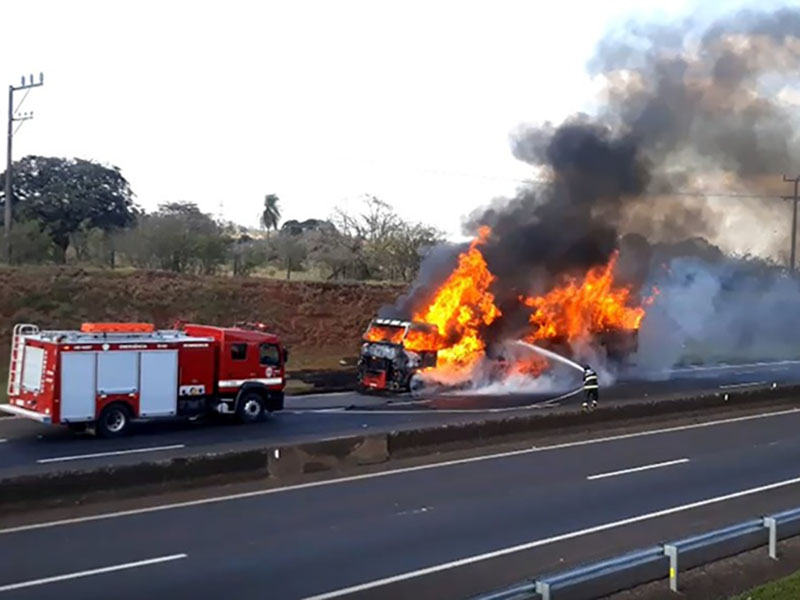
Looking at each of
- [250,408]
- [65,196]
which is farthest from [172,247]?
[250,408]

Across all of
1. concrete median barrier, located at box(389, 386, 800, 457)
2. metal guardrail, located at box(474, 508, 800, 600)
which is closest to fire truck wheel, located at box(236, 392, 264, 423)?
concrete median barrier, located at box(389, 386, 800, 457)

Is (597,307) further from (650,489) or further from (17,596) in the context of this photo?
(17,596)

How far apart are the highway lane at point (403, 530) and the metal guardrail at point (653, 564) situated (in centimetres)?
94

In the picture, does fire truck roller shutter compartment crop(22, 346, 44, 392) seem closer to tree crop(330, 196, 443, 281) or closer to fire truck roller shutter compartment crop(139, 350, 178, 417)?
fire truck roller shutter compartment crop(139, 350, 178, 417)

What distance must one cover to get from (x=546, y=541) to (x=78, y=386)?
11327 millimetres

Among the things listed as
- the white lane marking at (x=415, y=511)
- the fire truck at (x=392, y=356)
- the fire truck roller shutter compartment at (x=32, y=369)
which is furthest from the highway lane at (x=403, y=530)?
the fire truck at (x=392, y=356)

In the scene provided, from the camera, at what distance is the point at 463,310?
29.0 m

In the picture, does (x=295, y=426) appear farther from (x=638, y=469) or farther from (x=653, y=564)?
(x=653, y=564)

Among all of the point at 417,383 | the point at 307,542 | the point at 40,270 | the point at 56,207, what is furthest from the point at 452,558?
the point at 56,207

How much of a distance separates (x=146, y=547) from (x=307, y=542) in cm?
184

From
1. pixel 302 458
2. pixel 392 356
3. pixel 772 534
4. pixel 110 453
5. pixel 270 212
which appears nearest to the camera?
pixel 772 534

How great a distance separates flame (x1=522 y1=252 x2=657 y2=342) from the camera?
103 ft

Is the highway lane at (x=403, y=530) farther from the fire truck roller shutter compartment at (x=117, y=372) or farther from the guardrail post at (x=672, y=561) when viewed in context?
the fire truck roller shutter compartment at (x=117, y=372)

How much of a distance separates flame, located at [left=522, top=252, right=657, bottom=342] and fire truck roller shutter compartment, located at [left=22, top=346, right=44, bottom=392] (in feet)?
53.8
